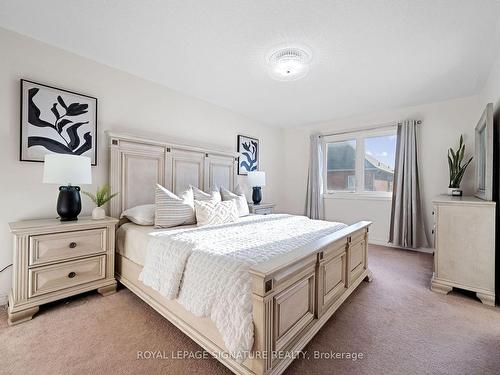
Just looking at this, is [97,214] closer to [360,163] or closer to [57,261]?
[57,261]

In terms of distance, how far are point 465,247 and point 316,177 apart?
2576mm

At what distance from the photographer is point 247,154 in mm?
4176

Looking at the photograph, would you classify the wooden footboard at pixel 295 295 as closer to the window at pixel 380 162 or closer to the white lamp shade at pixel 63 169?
the white lamp shade at pixel 63 169

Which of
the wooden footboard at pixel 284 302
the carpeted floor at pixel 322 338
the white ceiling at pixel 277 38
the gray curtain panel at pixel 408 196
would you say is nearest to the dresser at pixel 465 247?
the carpeted floor at pixel 322 338

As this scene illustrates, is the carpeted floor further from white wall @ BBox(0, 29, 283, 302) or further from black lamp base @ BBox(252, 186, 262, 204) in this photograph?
black lamp base @ BBox(252, 186, 262, 204)

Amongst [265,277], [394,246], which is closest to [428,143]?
[394,246]

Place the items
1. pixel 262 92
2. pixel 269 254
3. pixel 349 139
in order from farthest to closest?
pixel 349 139 < pixel 262 92 < pixel 269 254

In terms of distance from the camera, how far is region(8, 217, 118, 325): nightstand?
1699 millimetres

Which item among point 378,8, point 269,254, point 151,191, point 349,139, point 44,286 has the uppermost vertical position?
point 378,8

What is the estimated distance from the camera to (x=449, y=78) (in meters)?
2.71

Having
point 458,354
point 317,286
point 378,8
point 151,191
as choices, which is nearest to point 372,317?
point 458,354

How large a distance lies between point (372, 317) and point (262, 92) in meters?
2.85

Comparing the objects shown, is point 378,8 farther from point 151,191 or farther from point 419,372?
point 151,191

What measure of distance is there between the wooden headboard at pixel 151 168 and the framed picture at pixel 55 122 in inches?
9.6
